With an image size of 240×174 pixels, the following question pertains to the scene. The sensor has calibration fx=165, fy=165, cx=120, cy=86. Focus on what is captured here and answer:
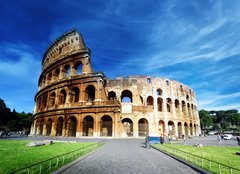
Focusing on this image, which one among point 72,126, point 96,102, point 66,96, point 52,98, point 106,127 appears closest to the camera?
point 96,102

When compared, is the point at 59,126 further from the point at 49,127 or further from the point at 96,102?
the point at 96,102

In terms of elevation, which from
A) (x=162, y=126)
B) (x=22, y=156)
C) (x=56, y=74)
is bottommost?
(x=22, y=156)

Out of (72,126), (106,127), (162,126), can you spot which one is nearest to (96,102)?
(106,127)

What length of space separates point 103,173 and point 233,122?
89884mm

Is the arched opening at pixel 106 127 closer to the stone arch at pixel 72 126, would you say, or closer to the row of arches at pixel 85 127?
the row of arches at pixel 85 127

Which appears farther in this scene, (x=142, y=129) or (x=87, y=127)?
(x=142, y=129)

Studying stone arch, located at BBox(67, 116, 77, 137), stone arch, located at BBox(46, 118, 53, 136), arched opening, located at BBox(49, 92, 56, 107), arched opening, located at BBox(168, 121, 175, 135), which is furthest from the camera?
arched opening, located at BBox(168, 121, 175, 135)

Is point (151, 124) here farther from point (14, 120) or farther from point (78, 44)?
point (14, 120)

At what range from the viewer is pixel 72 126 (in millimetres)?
26156

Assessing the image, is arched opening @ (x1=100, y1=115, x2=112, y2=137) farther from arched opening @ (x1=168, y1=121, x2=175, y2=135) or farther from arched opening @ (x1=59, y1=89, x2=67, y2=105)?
arched opening @ (x1=168, y1=121, x2=175, y2=135)

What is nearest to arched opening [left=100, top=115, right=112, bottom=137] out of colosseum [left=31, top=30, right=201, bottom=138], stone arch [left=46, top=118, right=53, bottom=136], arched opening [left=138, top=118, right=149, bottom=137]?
colosseum [left=31, top=30, right=201, bottom=138]

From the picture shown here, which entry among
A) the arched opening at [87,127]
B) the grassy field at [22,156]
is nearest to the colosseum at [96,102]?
the arched opening at [87,127]

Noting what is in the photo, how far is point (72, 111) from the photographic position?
25344mm

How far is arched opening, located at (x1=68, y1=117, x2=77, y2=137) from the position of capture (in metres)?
25.5
